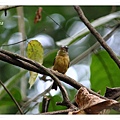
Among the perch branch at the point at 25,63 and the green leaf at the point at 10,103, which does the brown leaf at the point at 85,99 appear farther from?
the green leaf at the point at 10,103

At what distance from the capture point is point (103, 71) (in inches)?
34.2

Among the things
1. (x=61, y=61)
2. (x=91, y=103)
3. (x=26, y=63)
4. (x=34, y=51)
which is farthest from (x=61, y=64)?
(x=91, y=103)

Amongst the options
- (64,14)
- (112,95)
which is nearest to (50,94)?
(112,95)

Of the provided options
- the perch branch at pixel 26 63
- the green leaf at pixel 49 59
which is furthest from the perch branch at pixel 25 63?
the green leaf at pixel 49 59

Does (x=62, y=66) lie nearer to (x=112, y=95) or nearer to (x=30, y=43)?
(x=30, y=43)

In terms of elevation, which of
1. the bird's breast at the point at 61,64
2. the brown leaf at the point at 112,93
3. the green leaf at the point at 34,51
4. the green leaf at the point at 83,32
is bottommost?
the brown leaf at the point at 112,93

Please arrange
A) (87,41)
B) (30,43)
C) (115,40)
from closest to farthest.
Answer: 1. (30,43)
2. (115,40)
3. (87,41)

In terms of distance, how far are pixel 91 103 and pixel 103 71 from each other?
466 millimetres

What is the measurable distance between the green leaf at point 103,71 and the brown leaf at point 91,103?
39cm

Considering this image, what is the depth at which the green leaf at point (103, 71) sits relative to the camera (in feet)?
2.71

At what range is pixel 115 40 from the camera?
1002 millimetres

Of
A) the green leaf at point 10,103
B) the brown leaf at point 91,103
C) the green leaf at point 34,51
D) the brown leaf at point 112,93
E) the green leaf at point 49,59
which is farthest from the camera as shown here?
the green leaf at point 49,59

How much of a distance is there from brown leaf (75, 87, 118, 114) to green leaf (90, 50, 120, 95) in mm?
386
